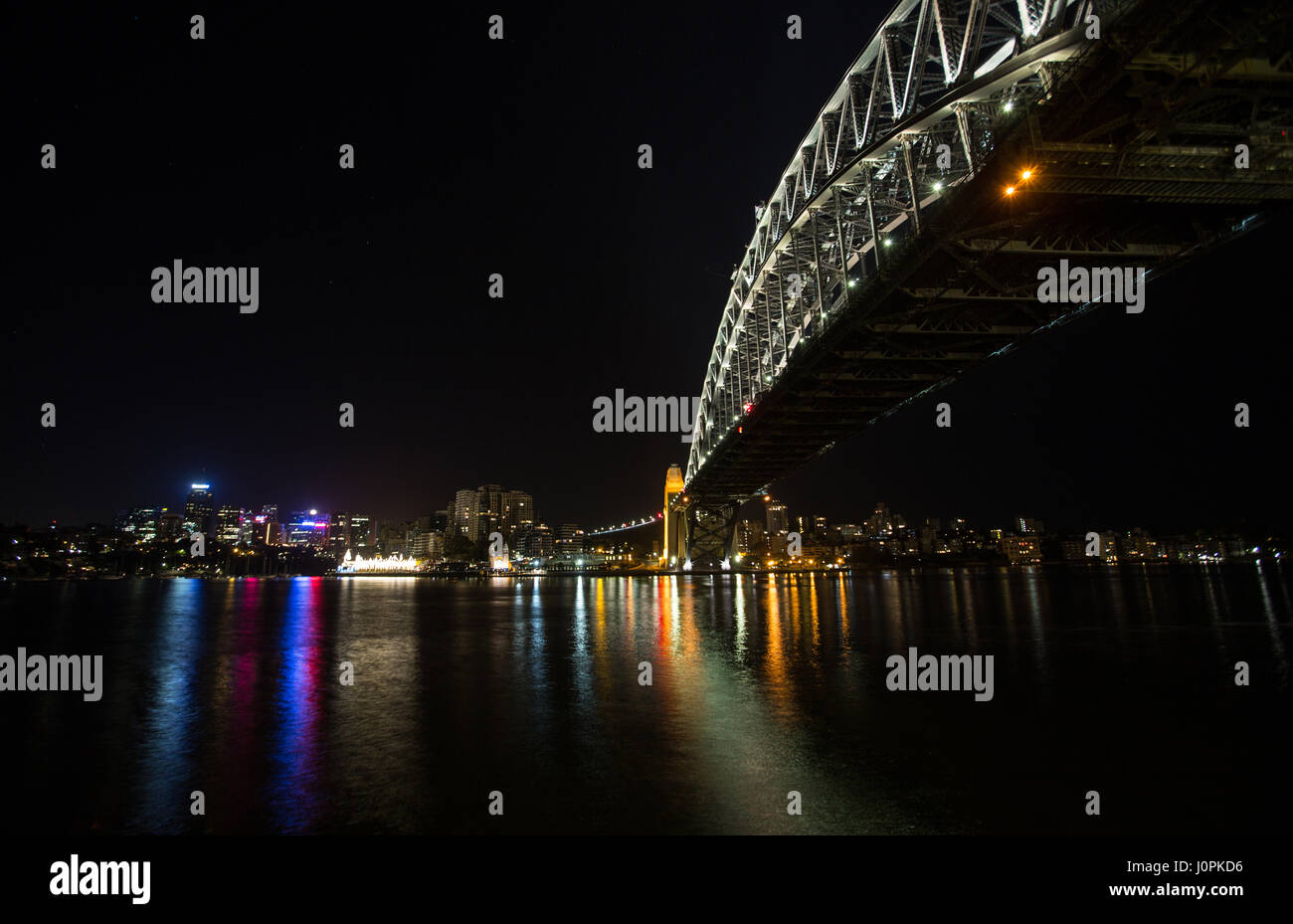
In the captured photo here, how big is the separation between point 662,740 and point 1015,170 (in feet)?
44.7

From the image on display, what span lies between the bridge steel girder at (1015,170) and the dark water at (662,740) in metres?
10.9

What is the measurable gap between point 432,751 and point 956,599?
137ft

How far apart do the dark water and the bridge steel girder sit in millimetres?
10902

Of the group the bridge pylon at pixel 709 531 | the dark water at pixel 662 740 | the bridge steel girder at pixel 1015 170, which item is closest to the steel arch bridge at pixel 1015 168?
the bridge steel girder at pixel 1015 170

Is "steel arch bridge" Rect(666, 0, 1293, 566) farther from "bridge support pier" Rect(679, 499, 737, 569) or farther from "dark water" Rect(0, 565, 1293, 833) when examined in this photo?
"bridge support pier" Rect(679, 499, 737, 569)

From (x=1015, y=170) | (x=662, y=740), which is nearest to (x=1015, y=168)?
(x=1015, y=170)

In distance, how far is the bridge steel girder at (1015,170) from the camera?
12.1 m

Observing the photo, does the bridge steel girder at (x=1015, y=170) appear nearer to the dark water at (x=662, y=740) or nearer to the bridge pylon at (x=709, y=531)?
the dark water at (x=662, y=740)

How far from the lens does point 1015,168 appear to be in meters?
14.6

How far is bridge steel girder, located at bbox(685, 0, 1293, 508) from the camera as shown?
12125mm

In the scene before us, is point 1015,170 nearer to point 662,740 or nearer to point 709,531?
point 662,740

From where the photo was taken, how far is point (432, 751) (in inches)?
389
